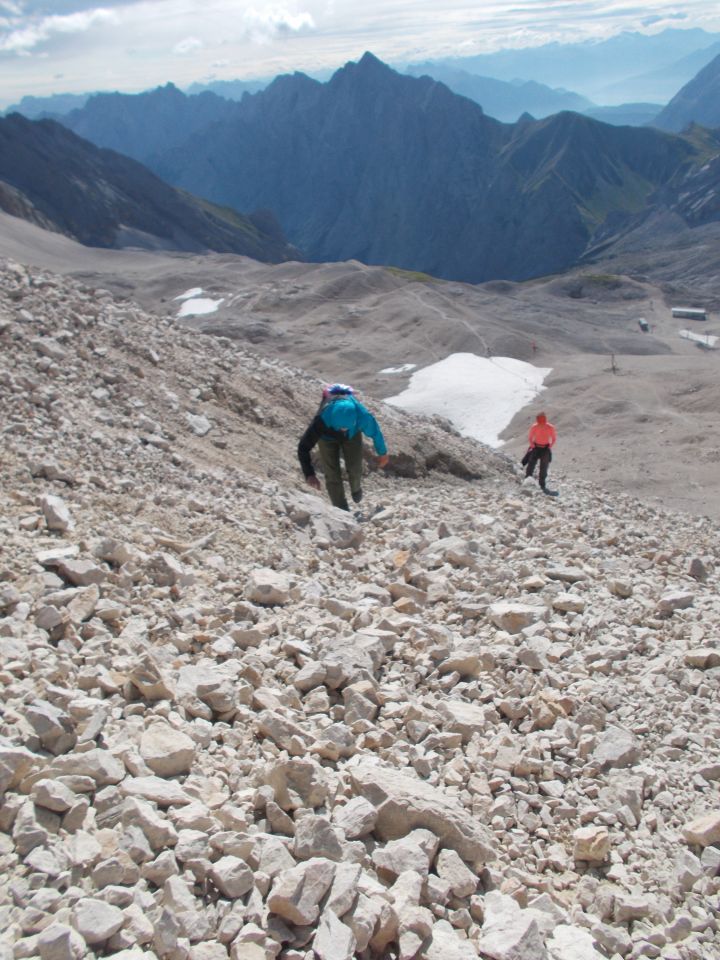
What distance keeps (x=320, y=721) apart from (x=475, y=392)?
48.0 m

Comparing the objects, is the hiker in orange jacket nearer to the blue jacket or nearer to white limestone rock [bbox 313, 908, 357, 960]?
the blue jacket

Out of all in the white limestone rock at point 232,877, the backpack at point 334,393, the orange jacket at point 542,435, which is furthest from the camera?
the orange jacket at point 542,435

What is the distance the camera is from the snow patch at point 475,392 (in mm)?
47188

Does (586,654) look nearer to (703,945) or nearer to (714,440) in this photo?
(703,945)

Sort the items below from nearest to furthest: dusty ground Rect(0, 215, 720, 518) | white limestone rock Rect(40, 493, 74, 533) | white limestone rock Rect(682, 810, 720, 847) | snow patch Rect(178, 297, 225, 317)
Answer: white limestone rock Rect(682, 810, 720, 847)
white limestone rock Rect(40, 493, 74, 533)
dusty ground Rect(0, 215, 720, 518)
snow patch Rect(178, 297, 225, 317)

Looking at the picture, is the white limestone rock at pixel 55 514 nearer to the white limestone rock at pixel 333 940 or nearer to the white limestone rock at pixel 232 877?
the white limestone rock at pixel 232 877

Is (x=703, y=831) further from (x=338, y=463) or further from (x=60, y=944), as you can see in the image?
(x=338, y=463)

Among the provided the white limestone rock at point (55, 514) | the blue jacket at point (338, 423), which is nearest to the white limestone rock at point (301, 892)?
the white limestone rock at point (55, 514)

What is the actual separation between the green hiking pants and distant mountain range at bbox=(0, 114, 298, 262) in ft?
450

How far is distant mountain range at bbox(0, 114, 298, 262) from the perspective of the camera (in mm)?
144250

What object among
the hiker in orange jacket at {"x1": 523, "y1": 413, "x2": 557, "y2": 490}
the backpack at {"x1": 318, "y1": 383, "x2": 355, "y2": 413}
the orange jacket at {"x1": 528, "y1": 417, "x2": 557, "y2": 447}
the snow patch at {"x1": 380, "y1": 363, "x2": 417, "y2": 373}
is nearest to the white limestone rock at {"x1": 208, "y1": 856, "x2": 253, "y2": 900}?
the backpack at {"x1": 318, "y1": 383, "x2": 355, "y2": 413}

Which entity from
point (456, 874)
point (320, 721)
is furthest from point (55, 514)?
point (456, 874)

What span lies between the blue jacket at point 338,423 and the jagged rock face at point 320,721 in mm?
1075

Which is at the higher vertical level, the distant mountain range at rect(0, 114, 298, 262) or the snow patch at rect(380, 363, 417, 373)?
Answer: the distant mountain range at rect(0, 114, 298, 262)
